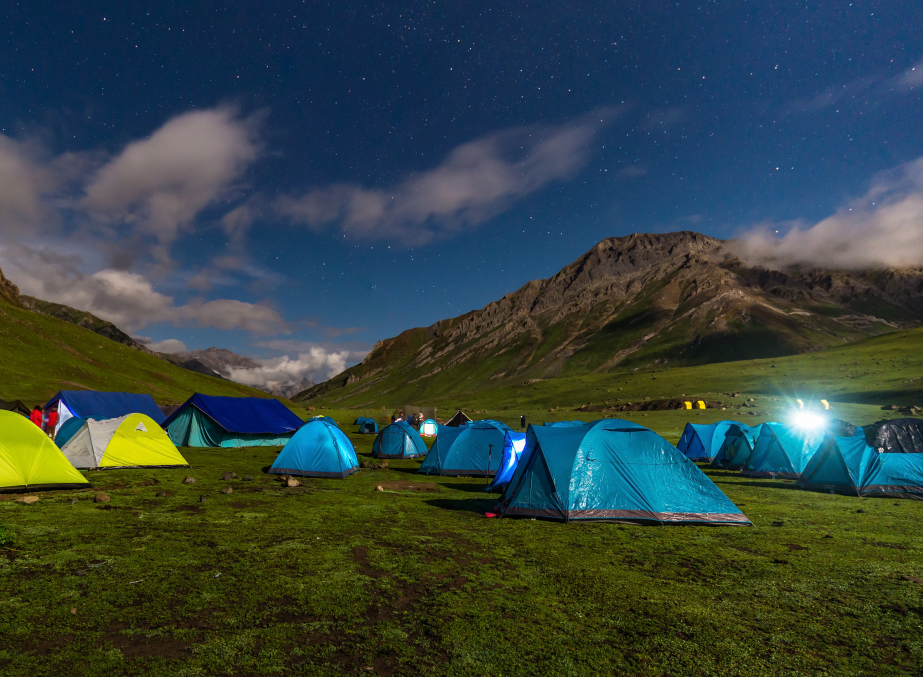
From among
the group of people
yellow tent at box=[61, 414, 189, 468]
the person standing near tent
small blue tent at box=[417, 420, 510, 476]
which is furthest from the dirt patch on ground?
the person standing near tent

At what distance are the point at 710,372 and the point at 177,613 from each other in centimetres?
13084

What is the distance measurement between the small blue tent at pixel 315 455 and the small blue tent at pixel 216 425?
1384 centimetres

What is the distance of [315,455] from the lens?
22.3 metres

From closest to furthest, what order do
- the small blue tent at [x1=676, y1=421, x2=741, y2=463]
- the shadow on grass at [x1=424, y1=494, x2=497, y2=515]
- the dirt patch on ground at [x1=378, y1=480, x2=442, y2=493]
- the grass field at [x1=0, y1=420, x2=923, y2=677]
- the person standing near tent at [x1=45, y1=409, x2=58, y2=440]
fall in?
the grass field at [x1=0, y1=420, x2=923, y2=677] < the shadow on grass at [x1=424, y1=494, x2=497, y2=515] < the dirt patch on ground at [x1=378, y1=480, x2=442, y2=493] < the small blue tent at [x1=676, y1=421, x2=741, y2=463] < the person standing near tent at [x1=45, y1=409, x2=58, y2=440]

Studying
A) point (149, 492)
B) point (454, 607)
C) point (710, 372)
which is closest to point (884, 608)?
point (454, 607)

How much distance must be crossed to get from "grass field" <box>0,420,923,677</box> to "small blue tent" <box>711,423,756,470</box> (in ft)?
43.2

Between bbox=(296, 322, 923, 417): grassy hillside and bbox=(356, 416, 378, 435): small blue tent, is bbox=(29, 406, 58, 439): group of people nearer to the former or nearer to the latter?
bbox=(356, 416, 378, 435): small blue tent

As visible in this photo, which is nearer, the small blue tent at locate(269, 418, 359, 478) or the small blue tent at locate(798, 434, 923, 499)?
the small blue tent at locate(798, 434, 923, 499)

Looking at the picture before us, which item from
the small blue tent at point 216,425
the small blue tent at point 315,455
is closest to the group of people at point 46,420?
the small blue tent at point 216,425

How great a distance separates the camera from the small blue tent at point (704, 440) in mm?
30625

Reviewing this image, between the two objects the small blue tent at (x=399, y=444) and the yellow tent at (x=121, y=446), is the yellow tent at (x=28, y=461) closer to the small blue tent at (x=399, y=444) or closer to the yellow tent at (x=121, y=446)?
the yellow tent at (x=121, y=446)

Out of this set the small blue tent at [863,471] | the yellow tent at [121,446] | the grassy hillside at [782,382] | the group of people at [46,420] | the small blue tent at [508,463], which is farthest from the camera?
the grassy hillside at [782,382]

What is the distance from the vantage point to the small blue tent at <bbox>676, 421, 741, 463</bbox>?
30.6 m

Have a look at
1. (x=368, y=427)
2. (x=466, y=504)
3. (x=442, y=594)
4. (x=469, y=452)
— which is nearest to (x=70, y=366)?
(x=368, y=427)
